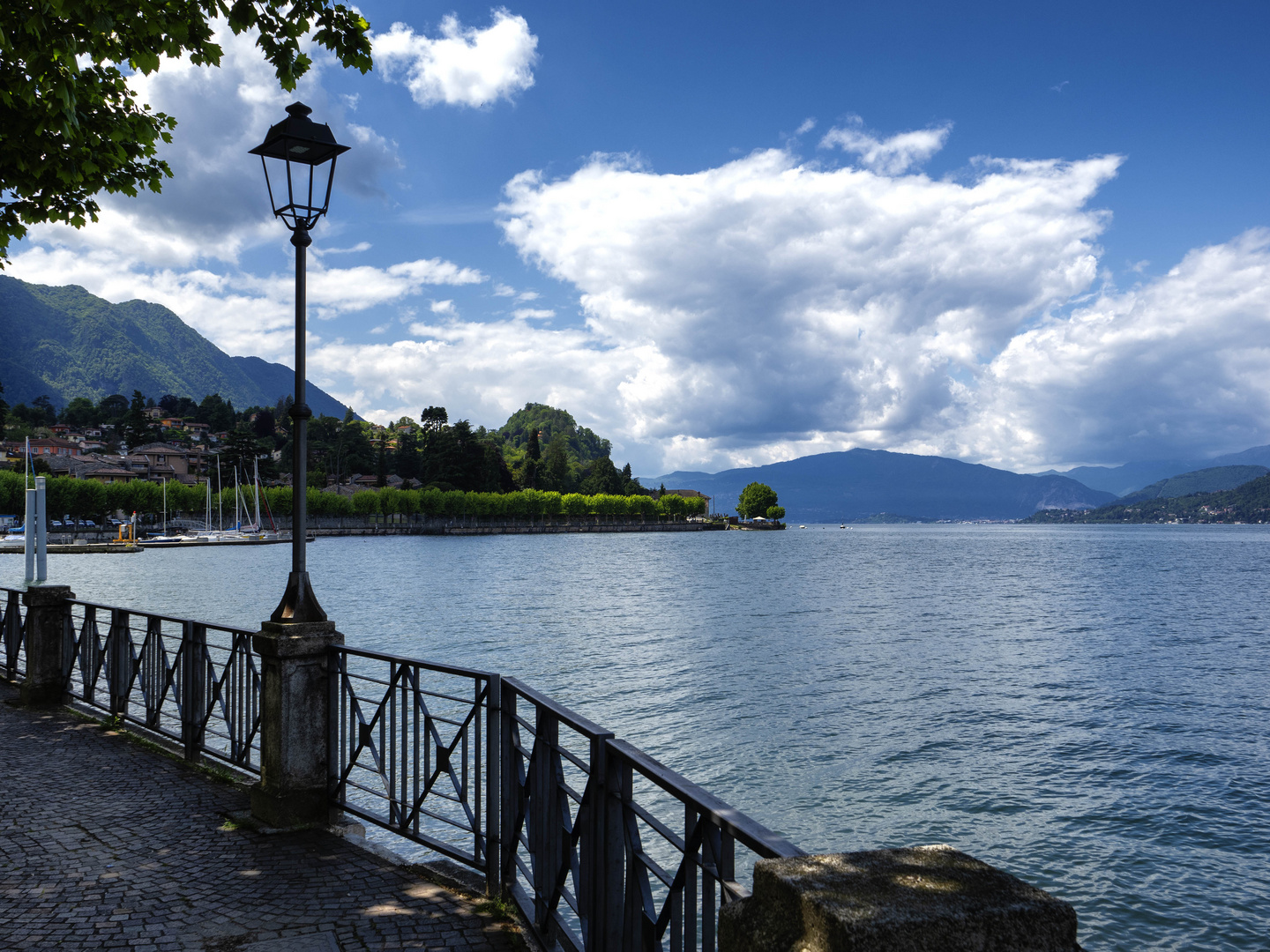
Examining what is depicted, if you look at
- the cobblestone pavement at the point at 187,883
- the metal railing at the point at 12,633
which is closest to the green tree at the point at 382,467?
the metal railing at the point at 12,633

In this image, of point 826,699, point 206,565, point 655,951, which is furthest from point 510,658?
point 206,565

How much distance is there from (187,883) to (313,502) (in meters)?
131

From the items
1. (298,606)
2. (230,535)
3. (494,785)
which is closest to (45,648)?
(298,606)

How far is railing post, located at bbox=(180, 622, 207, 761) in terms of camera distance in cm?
807

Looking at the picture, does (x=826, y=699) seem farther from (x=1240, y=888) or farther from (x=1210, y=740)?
(x=1240, y=888)

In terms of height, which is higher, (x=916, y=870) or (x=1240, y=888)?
(x=916, y=870)

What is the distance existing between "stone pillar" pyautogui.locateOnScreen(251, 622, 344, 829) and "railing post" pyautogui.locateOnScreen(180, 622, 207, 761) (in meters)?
2.26

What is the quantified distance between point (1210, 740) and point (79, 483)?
12154cm

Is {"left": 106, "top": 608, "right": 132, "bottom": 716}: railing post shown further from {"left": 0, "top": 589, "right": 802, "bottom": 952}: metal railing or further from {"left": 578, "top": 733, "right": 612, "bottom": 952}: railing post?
{"left": 578, "top": 733, "right": 612, "bottom": 952}: railing post

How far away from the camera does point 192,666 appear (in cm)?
812

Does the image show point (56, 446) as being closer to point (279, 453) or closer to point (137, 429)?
point (137, 429)

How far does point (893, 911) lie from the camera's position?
5.48 feet

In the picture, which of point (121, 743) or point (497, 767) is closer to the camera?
point (497, 767)

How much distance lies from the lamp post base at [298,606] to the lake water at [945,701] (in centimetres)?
961
